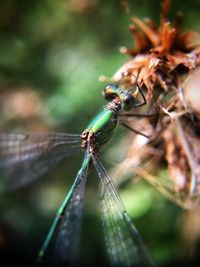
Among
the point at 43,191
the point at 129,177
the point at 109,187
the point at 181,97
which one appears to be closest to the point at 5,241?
the point at 43,191

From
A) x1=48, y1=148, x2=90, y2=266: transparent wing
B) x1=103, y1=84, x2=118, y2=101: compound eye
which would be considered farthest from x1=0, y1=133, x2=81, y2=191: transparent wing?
x1=103, y1=84, x2=118, y2=101: compound eye

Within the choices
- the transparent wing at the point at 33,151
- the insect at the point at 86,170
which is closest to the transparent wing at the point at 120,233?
the insect at the point at 86,170

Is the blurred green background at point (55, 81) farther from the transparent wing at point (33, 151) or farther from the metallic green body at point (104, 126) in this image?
the metallic green body at point (104, 126)

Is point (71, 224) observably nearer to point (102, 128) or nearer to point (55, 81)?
point (102, 128)

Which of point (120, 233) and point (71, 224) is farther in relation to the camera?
point (71, 224)

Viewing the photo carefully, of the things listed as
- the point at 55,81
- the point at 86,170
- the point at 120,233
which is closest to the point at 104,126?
the point at 86,170
